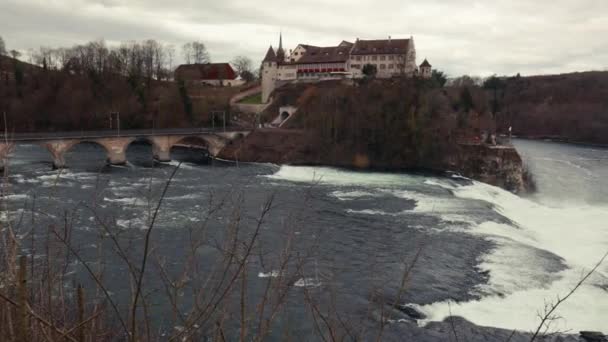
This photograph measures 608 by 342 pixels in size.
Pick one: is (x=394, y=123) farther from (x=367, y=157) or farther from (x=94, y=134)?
(x=94, y=134)

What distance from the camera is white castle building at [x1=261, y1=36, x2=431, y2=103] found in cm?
8156

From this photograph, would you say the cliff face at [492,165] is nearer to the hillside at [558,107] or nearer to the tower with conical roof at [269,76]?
the tower with conical roof at [269,76]

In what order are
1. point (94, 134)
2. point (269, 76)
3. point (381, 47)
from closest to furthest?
point (94, 134)
point (381, 47)
point (269, 76)

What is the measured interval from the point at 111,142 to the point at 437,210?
35.3 metres

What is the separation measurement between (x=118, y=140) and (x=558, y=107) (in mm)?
97646

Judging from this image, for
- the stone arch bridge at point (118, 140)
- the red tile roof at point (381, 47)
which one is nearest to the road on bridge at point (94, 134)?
the stone arch bridge at point (118, 140)

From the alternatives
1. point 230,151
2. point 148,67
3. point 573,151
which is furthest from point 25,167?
point 573,151

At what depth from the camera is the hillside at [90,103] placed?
71250 millimetres

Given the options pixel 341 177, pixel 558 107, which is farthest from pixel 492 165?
pixel 558 107

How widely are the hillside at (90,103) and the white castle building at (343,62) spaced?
12026mm

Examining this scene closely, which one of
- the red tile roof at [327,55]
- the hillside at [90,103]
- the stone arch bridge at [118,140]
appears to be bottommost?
the stone arch bridge at [118,140]

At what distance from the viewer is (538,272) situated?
2034 cm

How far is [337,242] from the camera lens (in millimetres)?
23766

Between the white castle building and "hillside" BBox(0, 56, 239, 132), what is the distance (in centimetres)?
1203
